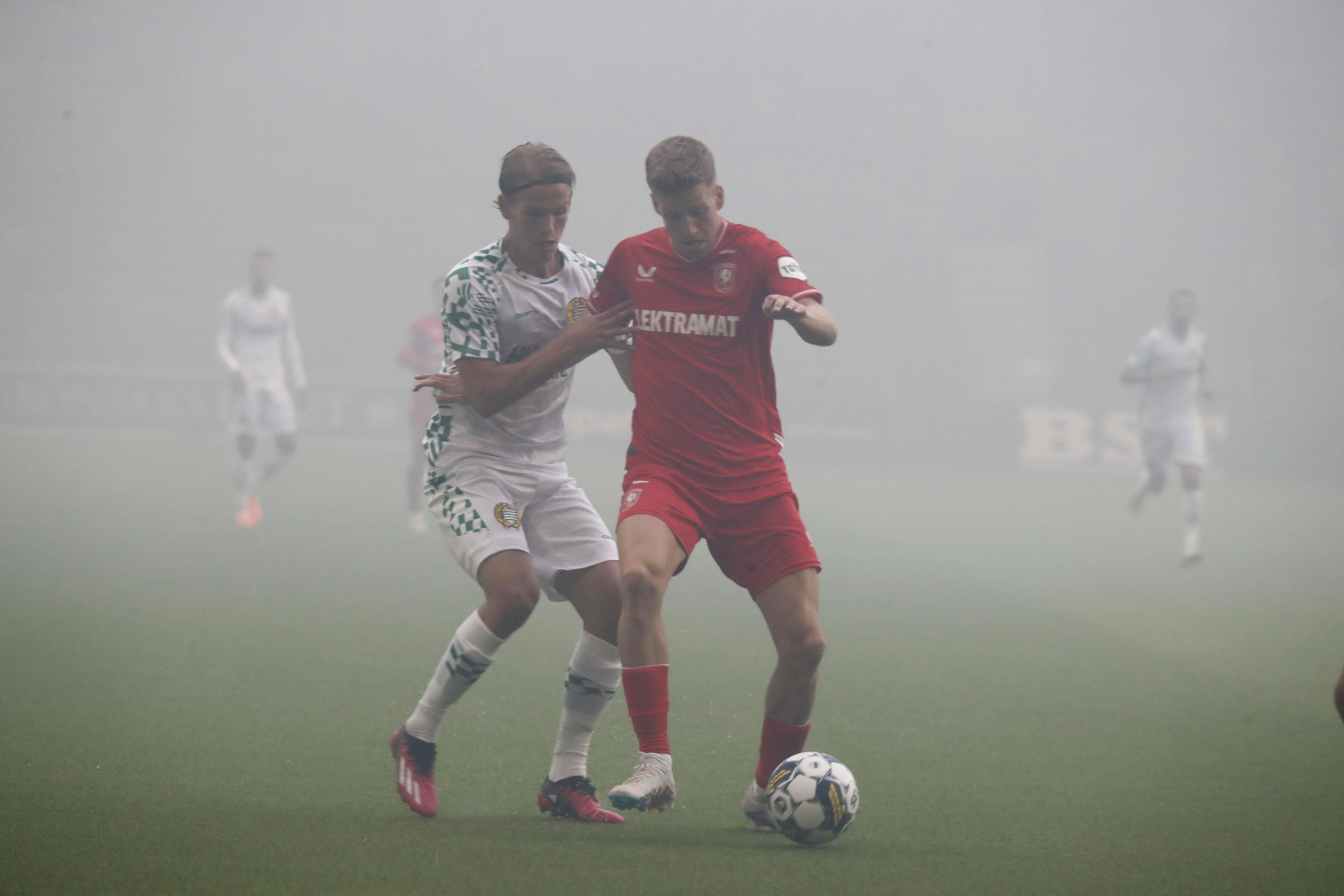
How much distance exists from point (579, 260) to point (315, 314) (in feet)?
78.6

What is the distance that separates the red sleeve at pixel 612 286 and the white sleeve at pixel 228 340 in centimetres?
811

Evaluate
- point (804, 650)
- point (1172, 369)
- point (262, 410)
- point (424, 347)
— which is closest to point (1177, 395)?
point (1172, 369)

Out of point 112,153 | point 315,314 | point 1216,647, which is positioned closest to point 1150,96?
point 315,314

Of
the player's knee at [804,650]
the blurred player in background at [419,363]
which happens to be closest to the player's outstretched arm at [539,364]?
the player's knee at [804,650]

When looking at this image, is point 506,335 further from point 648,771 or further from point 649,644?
point 648,771

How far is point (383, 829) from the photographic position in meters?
3.27

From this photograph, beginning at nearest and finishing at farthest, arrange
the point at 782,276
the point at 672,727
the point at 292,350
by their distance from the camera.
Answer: the point at 782,276 < the point at 672,727 < the point at 292,350

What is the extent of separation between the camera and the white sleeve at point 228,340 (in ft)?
36.4

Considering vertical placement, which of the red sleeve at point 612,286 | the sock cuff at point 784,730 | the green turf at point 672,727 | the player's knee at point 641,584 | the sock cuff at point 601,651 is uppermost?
the red sleeve at point 612,286

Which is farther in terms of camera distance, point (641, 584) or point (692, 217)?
point (692, 217)

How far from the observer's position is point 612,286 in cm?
364

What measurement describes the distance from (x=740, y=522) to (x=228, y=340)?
886cm

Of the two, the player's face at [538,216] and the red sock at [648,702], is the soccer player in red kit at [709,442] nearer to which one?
the red sock at [648,702]

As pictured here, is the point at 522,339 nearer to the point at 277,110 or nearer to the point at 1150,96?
the point at 277,110
